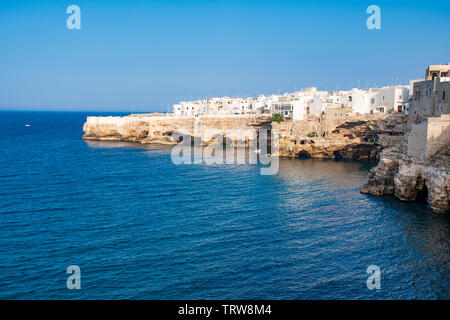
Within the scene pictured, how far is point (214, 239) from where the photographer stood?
78.1ft

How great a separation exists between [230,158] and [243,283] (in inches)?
1551

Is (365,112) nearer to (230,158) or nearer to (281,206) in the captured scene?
(230,158)

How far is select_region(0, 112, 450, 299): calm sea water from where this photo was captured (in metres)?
18.0

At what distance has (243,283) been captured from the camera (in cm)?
1828

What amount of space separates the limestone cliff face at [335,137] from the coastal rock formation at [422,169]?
1860cm

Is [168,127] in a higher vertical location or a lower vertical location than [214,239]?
higher
